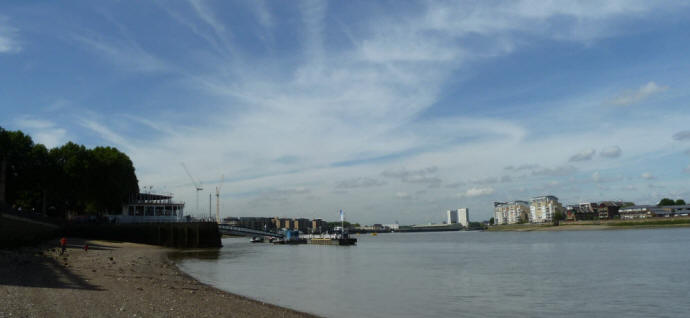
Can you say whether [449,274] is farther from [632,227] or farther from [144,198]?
[632,227]

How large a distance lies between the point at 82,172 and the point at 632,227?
200255 mm

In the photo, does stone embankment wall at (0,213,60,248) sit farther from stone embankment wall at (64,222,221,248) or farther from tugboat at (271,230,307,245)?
tugboat at (271,230,307,245)

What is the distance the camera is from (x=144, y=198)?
115 m

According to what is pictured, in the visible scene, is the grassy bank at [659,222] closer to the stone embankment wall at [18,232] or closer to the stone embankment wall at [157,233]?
the stone embankment wall at [157,233]

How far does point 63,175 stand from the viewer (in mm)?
84750

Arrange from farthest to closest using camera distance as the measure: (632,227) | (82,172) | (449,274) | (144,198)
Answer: (632,227) → (144,198) → (82,172) → (449,274)

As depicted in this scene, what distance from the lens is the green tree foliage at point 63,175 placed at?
260 feet

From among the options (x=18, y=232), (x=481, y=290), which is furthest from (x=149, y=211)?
(x=481, y=290)

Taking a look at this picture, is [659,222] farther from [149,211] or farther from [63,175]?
[63,175]

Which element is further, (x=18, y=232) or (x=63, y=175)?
(x=63, y=175)

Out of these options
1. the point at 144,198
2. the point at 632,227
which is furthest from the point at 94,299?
the point at 632,227

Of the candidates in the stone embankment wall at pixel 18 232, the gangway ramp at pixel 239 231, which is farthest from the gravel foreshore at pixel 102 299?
the gangway ramp at pixel 239 231

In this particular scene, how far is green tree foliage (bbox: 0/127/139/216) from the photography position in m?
79.3

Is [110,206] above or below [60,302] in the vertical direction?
above
